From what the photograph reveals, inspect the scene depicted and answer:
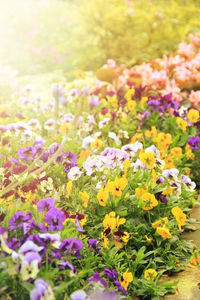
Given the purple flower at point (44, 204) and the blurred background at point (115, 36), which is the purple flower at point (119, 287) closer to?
the purple flower at point (44, 204)

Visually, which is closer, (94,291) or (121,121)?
(94,291)

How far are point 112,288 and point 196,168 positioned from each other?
1829 millimetres

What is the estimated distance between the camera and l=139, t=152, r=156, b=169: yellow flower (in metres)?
2.68

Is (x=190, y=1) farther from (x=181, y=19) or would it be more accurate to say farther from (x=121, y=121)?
(x=121, y=121)

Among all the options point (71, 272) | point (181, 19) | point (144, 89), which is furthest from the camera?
point (181, 19)

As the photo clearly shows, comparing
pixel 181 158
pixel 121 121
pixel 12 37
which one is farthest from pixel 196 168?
pixel 12 37

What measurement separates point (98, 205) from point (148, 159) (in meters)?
0.46

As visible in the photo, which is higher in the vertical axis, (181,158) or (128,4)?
(128,4)

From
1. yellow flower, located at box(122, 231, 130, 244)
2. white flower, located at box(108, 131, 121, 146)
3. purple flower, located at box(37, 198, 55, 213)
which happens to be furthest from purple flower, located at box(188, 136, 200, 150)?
purple flower, located at box(37, 198, 55, 213)

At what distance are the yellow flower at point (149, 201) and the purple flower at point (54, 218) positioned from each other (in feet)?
2.37

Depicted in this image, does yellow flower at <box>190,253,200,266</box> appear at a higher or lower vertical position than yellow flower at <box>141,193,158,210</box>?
lower

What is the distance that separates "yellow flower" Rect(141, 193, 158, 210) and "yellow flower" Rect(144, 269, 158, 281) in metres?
0.43

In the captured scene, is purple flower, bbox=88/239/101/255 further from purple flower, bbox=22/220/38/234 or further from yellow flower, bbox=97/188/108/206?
purple flower, bbox=22/220/38/234

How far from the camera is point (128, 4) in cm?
790
